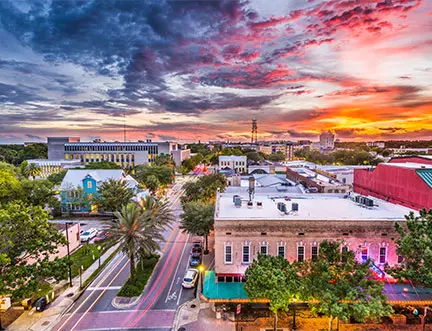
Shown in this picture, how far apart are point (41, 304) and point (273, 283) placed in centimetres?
2340

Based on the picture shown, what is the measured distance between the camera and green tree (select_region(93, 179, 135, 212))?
5494cm

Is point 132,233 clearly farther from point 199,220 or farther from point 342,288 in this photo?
point 342,288

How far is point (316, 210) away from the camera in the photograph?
30719mm

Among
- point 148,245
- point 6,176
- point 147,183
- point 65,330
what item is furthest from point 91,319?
point 147,183

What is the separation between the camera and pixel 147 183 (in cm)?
7806

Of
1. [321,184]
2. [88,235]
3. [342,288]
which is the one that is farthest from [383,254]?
[88,235]

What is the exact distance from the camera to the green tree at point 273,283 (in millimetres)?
20391

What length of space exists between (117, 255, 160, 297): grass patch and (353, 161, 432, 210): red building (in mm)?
33808

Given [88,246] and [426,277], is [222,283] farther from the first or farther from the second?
[88,246]

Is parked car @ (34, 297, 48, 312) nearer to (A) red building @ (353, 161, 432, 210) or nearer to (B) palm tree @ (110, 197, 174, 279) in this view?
(B) palm tree @ (110, 197, 174, 279)

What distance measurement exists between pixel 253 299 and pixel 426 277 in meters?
13.9

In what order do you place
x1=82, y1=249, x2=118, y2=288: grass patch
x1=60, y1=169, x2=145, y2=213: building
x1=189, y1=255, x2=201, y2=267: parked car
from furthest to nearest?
x1=60, y1=169, x2=145, y2=213: building < x1=189, y1=255, x2=201, y2=267: parked car < x1=82, y1=249, x2=118, y2=288: grass patch

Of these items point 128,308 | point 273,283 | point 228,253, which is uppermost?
point 228,253

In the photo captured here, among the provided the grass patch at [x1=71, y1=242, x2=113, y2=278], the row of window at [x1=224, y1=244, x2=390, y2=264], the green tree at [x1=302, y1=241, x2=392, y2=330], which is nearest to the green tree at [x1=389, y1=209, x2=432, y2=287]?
the row of window at [x1=224, y1=244, x2=390, y2=264]
